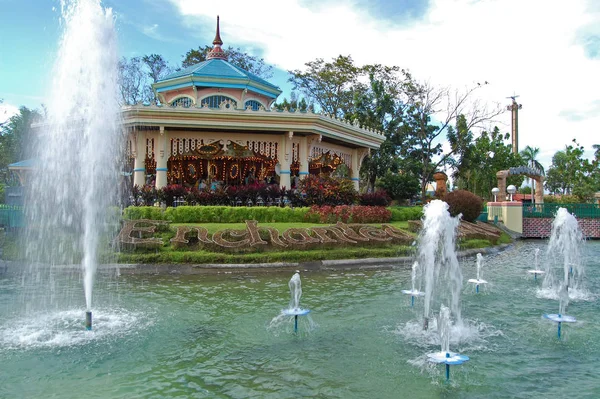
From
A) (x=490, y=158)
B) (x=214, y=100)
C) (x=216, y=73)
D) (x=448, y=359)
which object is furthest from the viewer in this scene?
(x=490, y=158)

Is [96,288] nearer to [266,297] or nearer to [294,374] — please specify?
[266,297]

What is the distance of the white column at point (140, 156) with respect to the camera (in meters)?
22.6

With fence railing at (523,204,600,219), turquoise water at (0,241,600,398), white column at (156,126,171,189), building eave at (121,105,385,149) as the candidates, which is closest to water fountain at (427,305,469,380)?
turquoise water at (0,241,600,398)

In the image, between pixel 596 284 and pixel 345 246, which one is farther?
pixel 345 246

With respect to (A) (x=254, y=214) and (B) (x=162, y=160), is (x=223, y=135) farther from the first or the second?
(A) (x=254, y=214)

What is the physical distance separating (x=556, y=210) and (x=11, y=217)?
95.1 ft

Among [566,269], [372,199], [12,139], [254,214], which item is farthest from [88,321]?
[12,139]

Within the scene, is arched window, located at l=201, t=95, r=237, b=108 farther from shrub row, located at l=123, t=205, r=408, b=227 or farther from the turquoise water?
the turquoise water

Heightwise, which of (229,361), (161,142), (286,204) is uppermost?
(161,142)

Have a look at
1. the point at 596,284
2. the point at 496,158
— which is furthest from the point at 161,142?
the point at 496,158

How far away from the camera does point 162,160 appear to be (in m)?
22.6

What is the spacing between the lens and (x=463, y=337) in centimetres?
723

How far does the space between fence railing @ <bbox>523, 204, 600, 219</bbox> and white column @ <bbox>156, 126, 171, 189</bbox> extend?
21.2 m

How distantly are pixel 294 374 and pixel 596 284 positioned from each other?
391 inches
